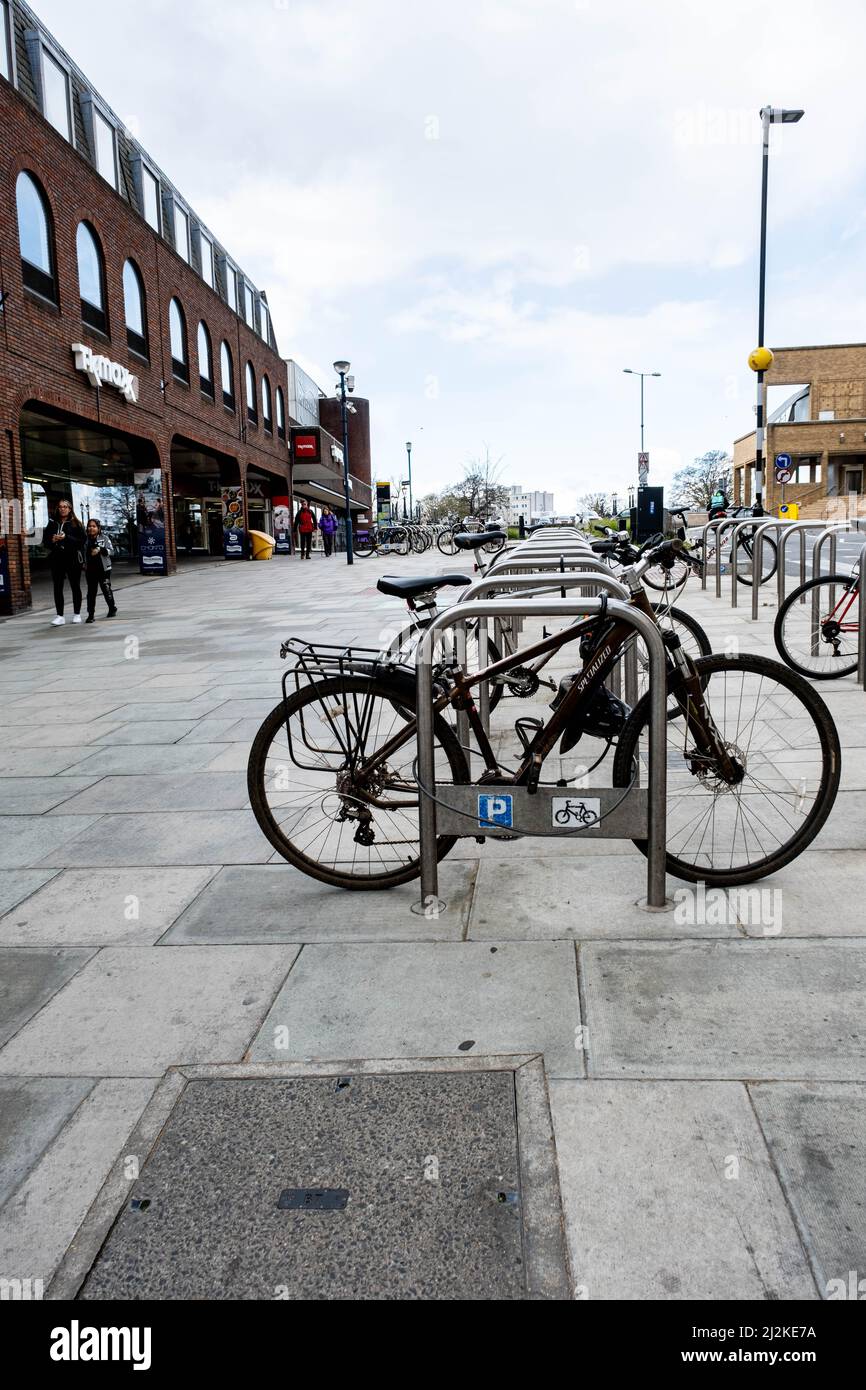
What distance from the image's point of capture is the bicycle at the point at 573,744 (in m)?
3.48

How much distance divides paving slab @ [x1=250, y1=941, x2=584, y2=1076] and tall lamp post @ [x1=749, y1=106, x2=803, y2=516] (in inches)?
651

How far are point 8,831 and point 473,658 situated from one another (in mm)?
3388

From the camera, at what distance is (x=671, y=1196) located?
2018 mm

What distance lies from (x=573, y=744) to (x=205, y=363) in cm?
3010

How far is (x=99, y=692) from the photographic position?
852 cm

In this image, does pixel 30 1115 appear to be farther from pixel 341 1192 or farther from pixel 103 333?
pixel 103 333

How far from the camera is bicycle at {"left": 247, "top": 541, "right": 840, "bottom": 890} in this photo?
3.48 metres

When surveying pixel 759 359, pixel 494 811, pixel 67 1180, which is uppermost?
pixel 759 359

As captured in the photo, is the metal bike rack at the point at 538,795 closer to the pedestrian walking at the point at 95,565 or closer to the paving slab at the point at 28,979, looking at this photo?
the paving slab at the point at 28,979

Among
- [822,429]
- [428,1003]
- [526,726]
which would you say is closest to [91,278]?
[526,726]

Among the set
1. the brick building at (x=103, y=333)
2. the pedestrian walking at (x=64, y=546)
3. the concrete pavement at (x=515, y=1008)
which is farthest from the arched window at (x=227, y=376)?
the concrete pavement at (x=515, y=1008)

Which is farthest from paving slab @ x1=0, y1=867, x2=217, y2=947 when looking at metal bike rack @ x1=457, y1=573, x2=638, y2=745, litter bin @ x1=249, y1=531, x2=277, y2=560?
litter bin @ x1=249, y1=531, x2=277, y2=560
